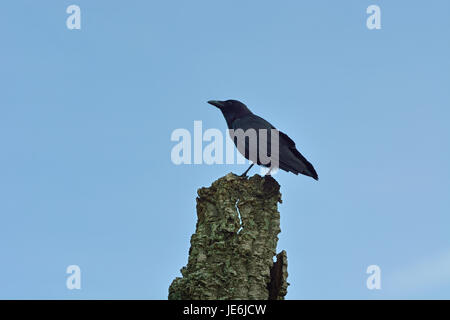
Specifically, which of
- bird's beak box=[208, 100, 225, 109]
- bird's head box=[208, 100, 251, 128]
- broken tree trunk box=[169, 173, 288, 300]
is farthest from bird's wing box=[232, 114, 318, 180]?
broken tree trunk box=[169, 173, 288, 300]

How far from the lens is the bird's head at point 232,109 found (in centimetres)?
1369

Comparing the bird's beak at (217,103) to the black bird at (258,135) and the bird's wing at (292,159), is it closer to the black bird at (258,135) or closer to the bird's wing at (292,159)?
the black bird at (258,135)

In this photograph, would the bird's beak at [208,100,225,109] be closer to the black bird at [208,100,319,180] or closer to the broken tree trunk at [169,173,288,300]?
the black bird at [208,100,319,180]

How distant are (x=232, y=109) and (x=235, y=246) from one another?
5921mm

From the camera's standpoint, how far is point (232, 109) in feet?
45.3

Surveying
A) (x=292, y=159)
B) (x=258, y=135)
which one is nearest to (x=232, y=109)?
(x=258, y=135)

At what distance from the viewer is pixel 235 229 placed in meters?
8.48

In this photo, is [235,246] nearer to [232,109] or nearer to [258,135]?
[258,135]

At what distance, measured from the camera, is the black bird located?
444 inches

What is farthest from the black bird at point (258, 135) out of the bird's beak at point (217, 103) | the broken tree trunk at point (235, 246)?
the broken tree trunk at point (235, 246)

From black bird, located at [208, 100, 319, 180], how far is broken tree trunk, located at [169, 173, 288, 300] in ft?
7.45
